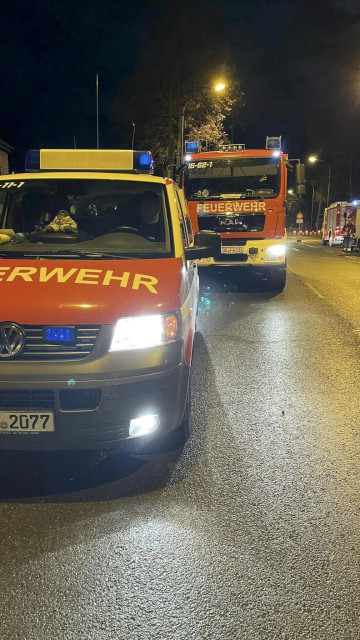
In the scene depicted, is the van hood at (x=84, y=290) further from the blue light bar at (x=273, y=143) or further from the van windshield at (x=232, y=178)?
the blue light bar at (x=273, y=143)

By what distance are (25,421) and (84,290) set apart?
802 millimetres

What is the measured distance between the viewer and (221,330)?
845 centimetres

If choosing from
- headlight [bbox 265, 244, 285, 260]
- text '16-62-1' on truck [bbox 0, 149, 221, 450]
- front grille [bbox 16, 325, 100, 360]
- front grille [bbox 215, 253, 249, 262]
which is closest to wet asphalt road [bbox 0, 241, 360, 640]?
text '16-62-1' on truck [bbox 0, 149, 221, 450]

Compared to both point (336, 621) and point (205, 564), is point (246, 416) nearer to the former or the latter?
point (205, 564)

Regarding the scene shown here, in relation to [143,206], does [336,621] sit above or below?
below

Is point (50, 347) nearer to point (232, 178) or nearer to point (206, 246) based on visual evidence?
point (206, 246)

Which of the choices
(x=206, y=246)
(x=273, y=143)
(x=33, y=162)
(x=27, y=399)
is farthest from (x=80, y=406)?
(x=273, y=143)

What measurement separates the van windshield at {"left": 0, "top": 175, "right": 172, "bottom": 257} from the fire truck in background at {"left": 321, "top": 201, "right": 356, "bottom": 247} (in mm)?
29370

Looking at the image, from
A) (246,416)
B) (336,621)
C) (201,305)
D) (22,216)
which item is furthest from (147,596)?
(201,305)

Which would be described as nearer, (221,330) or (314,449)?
(314,449)

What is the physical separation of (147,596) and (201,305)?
8585 mm

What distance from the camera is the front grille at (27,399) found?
3.16 meters

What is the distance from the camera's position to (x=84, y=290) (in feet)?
11.0

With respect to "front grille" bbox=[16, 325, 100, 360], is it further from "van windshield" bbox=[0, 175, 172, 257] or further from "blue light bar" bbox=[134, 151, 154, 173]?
"blue light bar" bbox=[134, 151, 154, 173]
